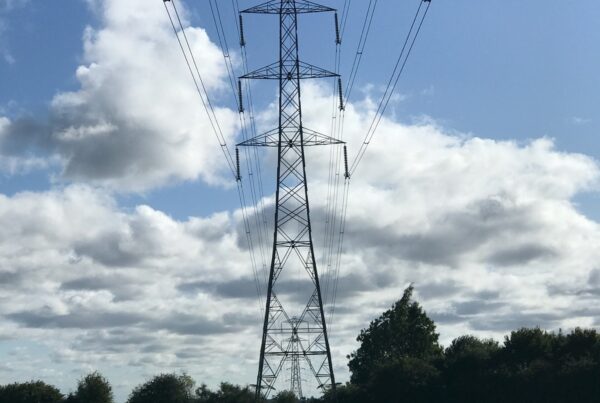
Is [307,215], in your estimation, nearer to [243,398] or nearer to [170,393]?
[243,398]

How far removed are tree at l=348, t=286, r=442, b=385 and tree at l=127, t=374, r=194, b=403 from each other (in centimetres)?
3116

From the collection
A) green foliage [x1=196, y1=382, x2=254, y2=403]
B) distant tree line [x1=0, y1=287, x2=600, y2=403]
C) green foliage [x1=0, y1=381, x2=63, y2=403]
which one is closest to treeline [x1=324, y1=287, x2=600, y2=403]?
distant tree line [x1=0, y1=287, x2=600, y2=403]

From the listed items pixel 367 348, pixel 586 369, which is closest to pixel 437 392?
pixel 586 369

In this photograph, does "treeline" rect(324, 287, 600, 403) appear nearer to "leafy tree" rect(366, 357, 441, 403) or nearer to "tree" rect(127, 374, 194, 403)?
"leafy tree" rect(366, 357, 441, 403)

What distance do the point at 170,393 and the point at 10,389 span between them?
1101 inches

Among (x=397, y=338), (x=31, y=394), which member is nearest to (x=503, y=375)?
(x=397, y=338)

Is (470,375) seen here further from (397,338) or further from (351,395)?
(397,338)

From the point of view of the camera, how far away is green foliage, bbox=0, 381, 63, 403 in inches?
6319

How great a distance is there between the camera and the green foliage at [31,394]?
160500 mm

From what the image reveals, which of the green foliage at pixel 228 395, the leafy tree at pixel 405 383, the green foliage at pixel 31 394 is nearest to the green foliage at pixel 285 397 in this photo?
the green foliage at pixel 228 395

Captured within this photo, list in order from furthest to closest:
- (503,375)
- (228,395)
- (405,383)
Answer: (228,395) → (405,383) → (503,375)

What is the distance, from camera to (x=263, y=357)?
2776 inches

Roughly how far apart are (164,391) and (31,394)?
2337 centimetres

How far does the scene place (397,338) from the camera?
16462 centimetres
